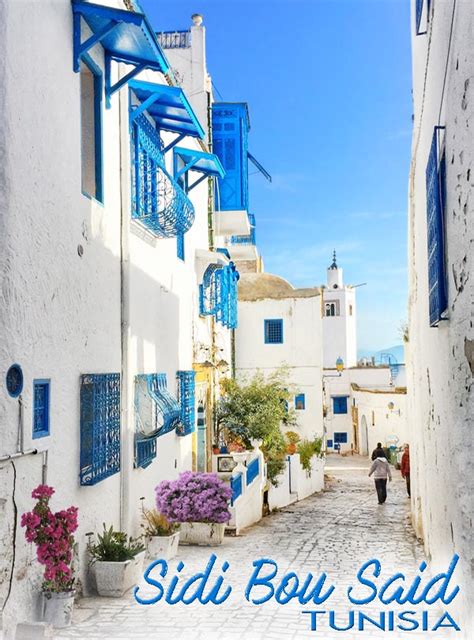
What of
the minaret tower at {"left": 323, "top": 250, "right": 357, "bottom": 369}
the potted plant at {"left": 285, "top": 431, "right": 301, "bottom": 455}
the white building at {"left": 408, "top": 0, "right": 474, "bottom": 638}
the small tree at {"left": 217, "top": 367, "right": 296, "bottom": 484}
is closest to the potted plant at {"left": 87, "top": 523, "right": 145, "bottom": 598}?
the white building at {"left": 408, "top": 0, "right": 474, "bottom": 638}

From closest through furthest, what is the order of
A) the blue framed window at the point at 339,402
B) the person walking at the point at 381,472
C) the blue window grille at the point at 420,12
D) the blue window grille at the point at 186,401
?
the blue window grille at the point at 420,12 < the blue window grille at the point at 186,401 < the person walking at the point at 381,472 < the blue framed window at the point at 339,402

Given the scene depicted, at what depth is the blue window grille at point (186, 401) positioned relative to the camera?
39.8 feet

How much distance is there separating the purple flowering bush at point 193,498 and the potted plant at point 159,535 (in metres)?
0.18

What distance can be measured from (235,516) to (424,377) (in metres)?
4.42

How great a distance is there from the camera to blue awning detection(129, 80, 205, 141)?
904cm

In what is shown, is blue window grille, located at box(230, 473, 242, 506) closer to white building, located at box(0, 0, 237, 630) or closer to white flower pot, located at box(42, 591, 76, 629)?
white building, located at box(0, 0, 237, 630)

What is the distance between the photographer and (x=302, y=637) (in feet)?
18.7

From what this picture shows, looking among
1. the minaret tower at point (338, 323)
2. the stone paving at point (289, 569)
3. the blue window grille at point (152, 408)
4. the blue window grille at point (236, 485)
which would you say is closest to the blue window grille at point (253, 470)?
the stone paving at point (289, 569)

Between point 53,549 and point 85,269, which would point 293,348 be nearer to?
point 85,269

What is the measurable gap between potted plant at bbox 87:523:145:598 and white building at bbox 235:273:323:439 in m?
15.7

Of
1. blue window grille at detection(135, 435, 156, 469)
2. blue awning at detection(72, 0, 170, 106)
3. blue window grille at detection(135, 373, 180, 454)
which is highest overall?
blue awning at detection(72, 0, 170, 106)

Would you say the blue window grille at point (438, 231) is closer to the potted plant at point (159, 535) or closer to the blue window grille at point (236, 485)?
the potted plant at point (159, 535)

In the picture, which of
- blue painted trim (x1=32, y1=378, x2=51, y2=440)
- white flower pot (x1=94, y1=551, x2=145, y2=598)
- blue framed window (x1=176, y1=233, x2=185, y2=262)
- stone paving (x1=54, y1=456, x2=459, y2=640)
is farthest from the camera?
blue framed window (x1=176, y1=233, x2=185, y2=262)

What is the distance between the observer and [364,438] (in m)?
38.0
